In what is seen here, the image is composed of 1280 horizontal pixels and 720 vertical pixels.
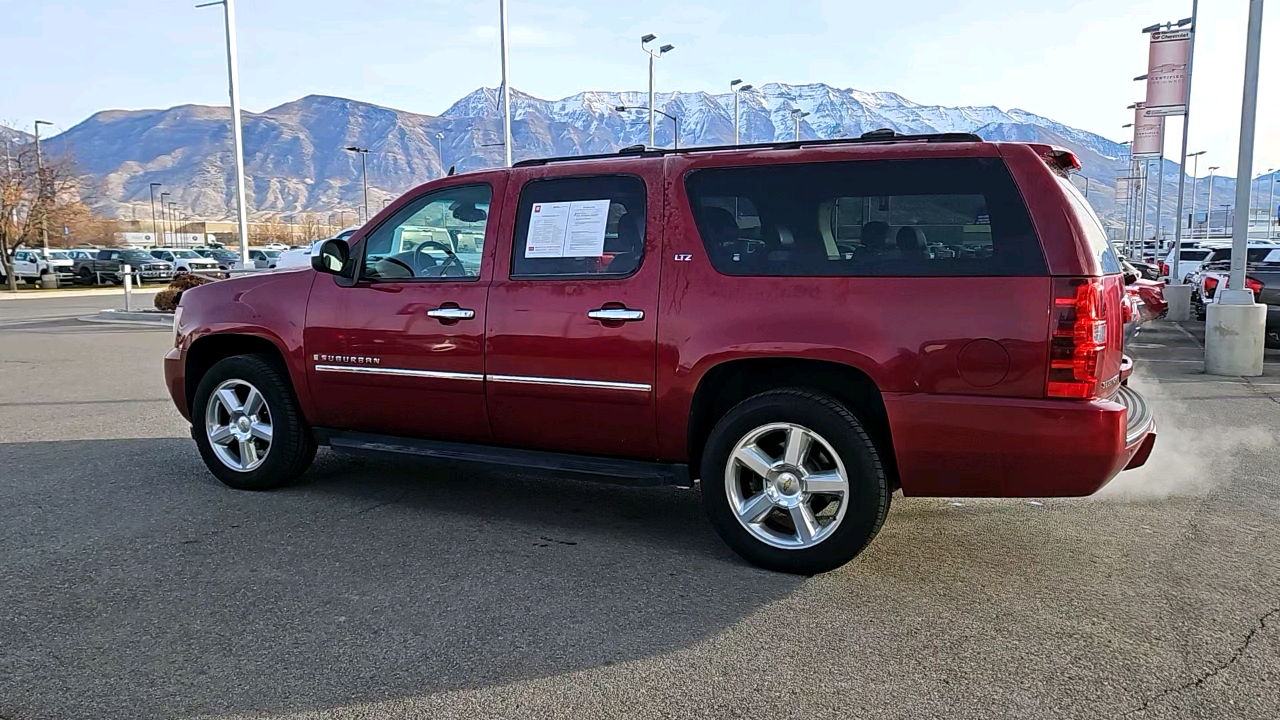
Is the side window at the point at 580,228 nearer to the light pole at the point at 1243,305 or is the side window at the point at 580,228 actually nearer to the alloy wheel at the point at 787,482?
the alloy wheel at the point at 787,482

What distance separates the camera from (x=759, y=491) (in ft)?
15.3

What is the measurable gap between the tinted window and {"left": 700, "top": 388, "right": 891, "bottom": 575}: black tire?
0.62 meters

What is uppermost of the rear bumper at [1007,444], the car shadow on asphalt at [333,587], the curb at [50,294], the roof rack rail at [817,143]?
the roof rack rail at [817,143]

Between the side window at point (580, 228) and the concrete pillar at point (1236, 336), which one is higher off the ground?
the side window at point (580, 228)

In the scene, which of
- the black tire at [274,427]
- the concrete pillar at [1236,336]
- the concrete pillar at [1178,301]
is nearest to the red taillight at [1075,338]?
the black tire at [274,427]

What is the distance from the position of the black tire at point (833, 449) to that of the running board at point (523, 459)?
0.77 feet

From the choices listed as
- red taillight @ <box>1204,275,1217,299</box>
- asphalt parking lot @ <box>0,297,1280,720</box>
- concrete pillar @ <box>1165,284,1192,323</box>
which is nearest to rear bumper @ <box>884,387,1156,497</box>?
asphalt parking lot @ <box>0,297,1280,720</box>

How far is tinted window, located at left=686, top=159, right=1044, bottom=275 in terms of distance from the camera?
4.14 metres

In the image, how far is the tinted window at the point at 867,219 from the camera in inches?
163

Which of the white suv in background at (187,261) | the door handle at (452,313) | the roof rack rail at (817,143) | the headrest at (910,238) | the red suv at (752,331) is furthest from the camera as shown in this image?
the white suv in background at (187,261)

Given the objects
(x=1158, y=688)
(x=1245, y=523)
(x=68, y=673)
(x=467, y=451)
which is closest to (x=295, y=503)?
(x=467, y=451)

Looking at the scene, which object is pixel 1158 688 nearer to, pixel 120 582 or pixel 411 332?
pixel 411 332

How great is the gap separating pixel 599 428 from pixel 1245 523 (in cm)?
353

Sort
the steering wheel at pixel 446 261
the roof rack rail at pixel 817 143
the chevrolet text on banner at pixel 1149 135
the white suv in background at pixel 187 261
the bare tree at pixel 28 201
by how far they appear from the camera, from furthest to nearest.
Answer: the white suv in background at pixel 187 261
the bare tree at pixel 28 201
the chevrolet text on banner at pixel 1149 135
the steering wheel at pixel 446 261
the roof rack rail at pixel 817 143
